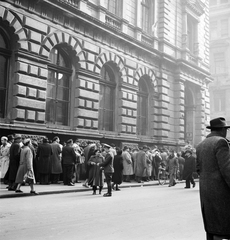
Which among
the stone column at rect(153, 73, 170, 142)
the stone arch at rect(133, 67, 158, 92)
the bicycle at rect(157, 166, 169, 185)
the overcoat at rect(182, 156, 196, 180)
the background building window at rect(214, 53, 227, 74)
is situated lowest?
the bicycle at rect(157, 166, 169, 185)

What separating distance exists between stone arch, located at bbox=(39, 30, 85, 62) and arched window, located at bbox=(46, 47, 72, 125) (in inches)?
25.0

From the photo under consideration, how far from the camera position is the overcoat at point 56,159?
1521 cm

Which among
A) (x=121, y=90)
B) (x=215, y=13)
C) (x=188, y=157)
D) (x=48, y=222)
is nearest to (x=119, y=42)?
(x=121, y=90)

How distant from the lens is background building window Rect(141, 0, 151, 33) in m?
25.6

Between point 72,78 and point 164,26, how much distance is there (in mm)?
10532

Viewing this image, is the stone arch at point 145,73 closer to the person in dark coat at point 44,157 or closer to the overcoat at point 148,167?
the overcoat at point 148,167

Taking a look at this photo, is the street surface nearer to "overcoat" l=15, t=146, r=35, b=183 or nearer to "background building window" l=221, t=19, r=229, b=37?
"overcoat" l=15, t=146, r=35, b=183

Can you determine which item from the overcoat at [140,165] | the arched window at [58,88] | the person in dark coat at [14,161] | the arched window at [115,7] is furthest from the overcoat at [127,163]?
the arched window at [115,7]

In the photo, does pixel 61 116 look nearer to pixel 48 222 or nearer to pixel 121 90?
pixel 121 90

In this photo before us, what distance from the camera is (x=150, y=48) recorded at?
2442cm

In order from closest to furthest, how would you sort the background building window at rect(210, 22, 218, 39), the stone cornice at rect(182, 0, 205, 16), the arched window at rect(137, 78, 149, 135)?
1. the arched window at rect(137, 78, 149, 135)
2. the stone cornice at rect(182, 0, 205, 16)
3. the background building window at rect(210, 22, 218, 39)

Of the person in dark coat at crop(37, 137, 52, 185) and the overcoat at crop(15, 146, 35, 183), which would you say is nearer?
the overcoat at crop(15, 146, 35, 183)

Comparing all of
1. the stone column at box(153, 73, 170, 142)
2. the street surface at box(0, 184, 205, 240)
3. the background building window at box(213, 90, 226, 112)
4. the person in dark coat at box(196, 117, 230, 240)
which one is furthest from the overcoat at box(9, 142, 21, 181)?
the background building window at box(213, 90, 226, 112)

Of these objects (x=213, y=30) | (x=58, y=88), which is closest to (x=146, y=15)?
(x=58, y=88)
